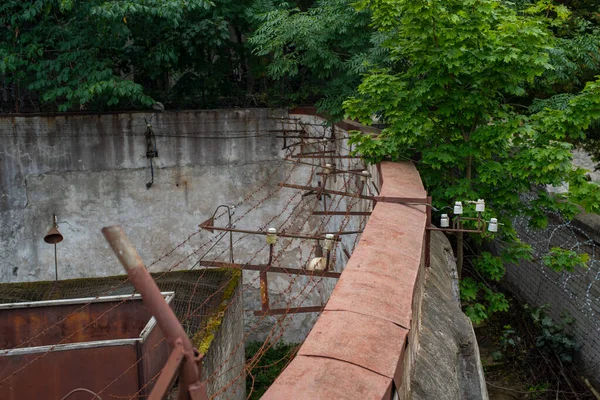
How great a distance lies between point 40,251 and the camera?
40.8ft

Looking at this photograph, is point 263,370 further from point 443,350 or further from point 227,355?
point 443,350

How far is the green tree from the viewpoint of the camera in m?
6.05

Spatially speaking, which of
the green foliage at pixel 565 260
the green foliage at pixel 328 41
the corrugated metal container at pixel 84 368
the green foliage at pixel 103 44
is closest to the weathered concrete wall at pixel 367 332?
the corrugated metal container at pixel 84 368

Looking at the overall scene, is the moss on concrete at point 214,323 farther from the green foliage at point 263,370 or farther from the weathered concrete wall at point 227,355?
the green foliage at point 263,370

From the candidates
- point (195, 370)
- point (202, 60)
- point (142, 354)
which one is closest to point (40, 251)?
point (202, 60)

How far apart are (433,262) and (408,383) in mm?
2373

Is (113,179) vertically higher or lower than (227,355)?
higher

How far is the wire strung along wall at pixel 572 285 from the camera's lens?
781 centimetres

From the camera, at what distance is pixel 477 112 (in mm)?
6605

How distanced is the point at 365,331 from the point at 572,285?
6532 millimetres

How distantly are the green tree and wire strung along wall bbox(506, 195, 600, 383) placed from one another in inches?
63.1

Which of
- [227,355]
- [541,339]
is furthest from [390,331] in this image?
[541,339]

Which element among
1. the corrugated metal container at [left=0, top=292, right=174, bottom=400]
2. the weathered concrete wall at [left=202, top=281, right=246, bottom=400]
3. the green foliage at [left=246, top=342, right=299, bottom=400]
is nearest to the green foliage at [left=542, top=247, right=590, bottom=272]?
the weathered concrete wall at [left=202, top=281, right=246, bottom=400]

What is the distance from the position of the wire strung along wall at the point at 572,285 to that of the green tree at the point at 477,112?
1.60 meters
